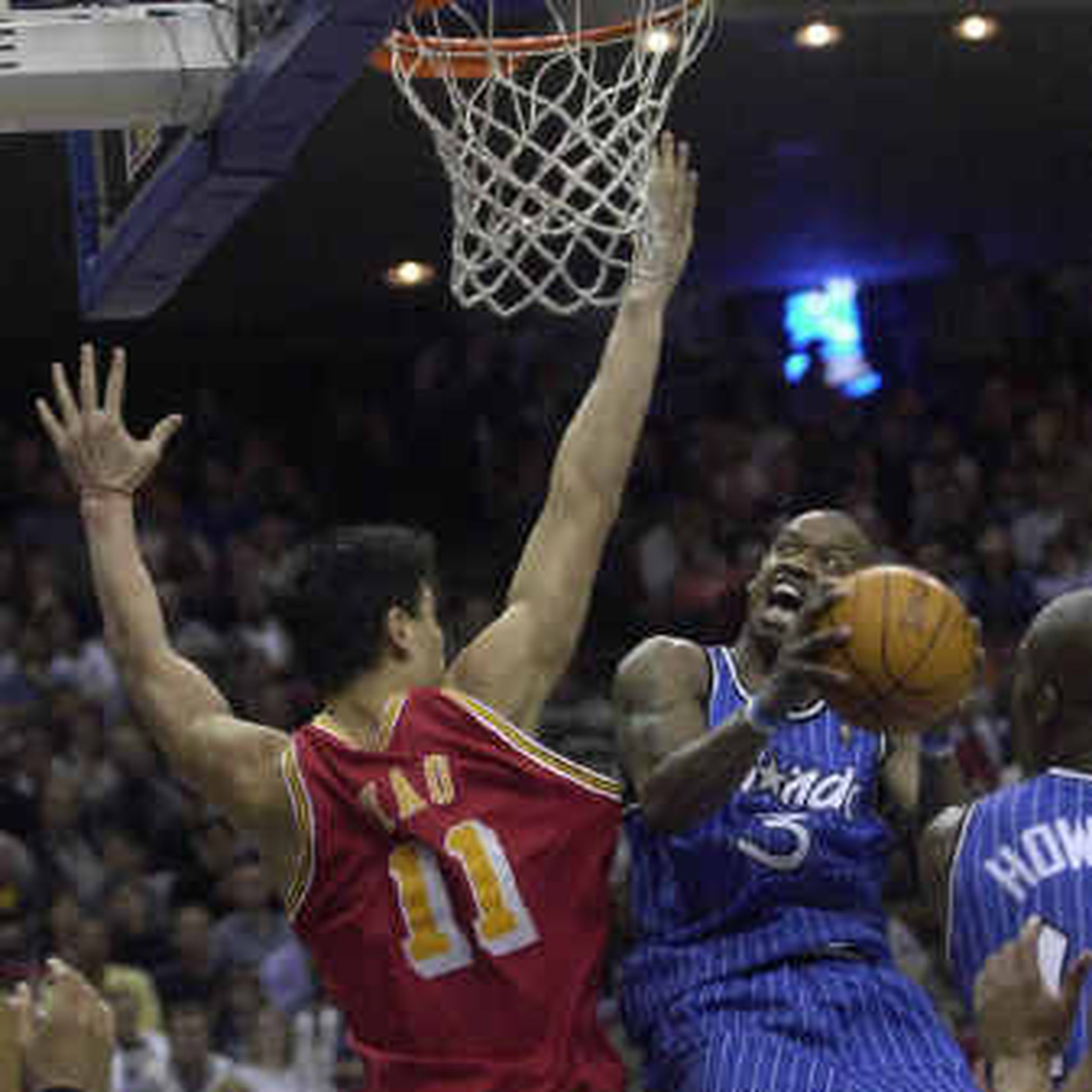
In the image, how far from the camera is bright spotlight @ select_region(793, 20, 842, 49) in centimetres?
1227

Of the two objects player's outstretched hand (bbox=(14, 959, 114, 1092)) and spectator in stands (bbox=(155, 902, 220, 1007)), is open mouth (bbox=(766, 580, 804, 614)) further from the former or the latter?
spectator in stands (bbox=(155, 902, 220, 1007))

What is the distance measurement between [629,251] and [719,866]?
2.39 meters

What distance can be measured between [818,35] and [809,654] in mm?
8986

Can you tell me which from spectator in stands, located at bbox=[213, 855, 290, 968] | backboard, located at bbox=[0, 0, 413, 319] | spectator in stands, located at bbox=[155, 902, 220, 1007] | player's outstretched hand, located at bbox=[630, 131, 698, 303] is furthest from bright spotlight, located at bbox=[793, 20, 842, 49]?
player's outstretched hand, located at bbox=[630, 131, 698, 303]

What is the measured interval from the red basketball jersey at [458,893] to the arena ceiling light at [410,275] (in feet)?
39.6

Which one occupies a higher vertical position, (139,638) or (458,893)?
(139,638)

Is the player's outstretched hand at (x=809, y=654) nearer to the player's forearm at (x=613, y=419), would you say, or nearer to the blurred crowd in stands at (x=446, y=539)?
the player's forearm at (x=613, y=419)

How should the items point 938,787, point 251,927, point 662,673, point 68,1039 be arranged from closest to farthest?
point 68,1039 < point 662,673 < point 938,787 < point 251,927

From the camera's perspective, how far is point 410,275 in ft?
52.9

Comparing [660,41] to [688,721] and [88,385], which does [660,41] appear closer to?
[688,721]

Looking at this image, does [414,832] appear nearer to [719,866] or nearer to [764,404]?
[719,866]

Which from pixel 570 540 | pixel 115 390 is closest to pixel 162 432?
pixel 115 390

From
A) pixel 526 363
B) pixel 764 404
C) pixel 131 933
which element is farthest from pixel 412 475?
pixel 131 933

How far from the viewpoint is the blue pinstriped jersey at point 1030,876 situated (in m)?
3.63
